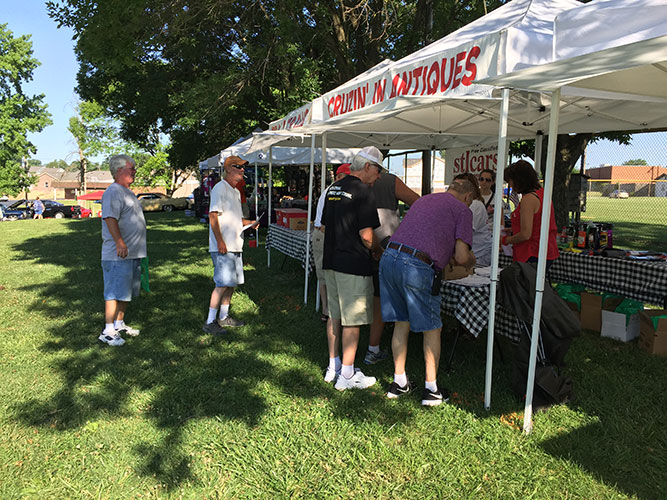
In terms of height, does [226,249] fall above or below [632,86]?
below

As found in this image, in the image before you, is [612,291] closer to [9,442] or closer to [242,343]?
[242,343]

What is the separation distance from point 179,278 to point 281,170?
18.1 meters

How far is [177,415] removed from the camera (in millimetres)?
3338

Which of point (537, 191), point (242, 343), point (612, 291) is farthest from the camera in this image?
point (242, 343)

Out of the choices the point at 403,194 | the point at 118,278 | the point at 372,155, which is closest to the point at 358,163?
the point at 372,155

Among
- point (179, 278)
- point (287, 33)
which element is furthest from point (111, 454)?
point (287, 33)

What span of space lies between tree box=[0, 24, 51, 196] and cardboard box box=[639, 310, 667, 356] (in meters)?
45.3

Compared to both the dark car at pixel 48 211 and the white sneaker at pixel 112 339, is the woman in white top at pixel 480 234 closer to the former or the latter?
the white sneaker at pixel 112 339

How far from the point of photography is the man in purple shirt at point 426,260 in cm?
314

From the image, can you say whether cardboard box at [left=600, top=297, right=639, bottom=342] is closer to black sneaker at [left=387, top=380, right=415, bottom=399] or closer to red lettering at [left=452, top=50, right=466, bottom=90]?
black sneaker at [left=387, top=380, right=415, bottom=399]

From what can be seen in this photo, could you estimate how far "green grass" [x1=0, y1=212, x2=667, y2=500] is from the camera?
2.64m

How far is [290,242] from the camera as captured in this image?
7.33 meters

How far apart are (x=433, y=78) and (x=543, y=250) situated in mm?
1993

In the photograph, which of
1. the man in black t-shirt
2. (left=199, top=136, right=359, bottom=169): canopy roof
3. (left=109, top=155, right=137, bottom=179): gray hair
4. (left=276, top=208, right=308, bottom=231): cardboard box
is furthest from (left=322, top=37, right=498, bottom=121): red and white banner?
(left=199, top=136, right=359, bottom=169): canopy roof
